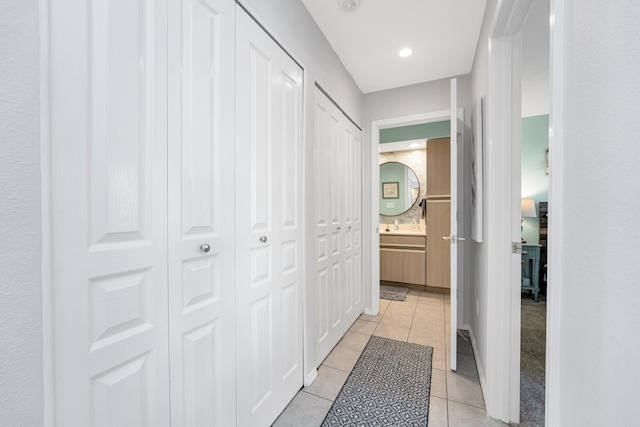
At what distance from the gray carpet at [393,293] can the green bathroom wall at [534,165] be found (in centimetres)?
210

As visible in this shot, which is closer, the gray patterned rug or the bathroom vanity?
the gray patterned rug

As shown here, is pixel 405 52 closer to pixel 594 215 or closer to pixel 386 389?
pixel 594 215

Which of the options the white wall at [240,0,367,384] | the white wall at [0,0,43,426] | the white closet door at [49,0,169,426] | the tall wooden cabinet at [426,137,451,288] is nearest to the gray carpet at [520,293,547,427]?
the tall wooden cabinet at [426,137,451,288]

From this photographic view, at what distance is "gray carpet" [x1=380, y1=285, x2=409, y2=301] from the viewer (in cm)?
381

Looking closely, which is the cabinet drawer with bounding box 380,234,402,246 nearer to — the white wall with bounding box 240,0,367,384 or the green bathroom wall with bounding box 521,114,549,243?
the green bathroom wall with bounding box 521,114,549,243

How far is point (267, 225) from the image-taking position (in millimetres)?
1477

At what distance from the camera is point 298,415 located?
5.20 ft

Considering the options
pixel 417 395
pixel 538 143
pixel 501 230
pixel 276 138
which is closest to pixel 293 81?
pixel 276 138

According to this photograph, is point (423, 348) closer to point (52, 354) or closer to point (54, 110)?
point (52, 354)

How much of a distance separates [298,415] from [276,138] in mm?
1679

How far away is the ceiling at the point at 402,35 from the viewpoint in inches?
73.2

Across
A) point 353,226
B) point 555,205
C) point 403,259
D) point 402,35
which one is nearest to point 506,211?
point 555,205

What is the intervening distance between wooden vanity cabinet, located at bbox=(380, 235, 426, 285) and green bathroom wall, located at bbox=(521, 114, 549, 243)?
1.68 m

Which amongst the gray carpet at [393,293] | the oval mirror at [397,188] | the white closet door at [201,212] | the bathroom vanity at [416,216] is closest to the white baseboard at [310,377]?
the white closet door at [201,212]
